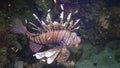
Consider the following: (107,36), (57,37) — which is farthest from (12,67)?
(107,36)

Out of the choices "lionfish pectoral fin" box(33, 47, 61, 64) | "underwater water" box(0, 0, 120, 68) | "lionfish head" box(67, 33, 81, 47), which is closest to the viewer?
"lionfish pectoral fin" box(33, 47, 61, 64)

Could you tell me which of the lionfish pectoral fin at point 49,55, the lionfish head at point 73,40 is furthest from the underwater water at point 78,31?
the lionfish pectoral fin at point 49,55

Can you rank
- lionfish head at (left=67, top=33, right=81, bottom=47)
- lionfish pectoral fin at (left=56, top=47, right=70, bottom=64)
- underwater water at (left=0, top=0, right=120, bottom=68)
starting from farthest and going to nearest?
underwater water at (left=0, top=0, right=120, bottom=68)
lionfish head at (left=67, top=33, right=81, bottom=47)
lionfish pectoral fin at (left=56, top=47, right=70, bottom=64)

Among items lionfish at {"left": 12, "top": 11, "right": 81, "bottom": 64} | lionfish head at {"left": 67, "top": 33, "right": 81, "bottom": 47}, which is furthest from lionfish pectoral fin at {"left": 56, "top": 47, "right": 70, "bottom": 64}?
lionfish head at {"left": 67, "top": 33, "right": 81, "bottom": 47}

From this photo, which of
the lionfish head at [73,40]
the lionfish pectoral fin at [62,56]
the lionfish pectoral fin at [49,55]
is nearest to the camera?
the lionfish pectoral fin at [49,55]

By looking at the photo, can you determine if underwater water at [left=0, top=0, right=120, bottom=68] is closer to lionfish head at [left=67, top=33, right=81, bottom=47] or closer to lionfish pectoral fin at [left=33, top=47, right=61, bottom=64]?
lionfish head at [left=67, top=33, right=81, bottom=47]

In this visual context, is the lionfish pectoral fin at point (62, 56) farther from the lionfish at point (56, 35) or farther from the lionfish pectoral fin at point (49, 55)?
the lionfish pectoral fin at point (49, 55)


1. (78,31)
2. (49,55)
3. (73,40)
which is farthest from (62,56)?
(78,31)

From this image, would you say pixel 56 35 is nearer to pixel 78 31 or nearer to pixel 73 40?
pixel 73 40
